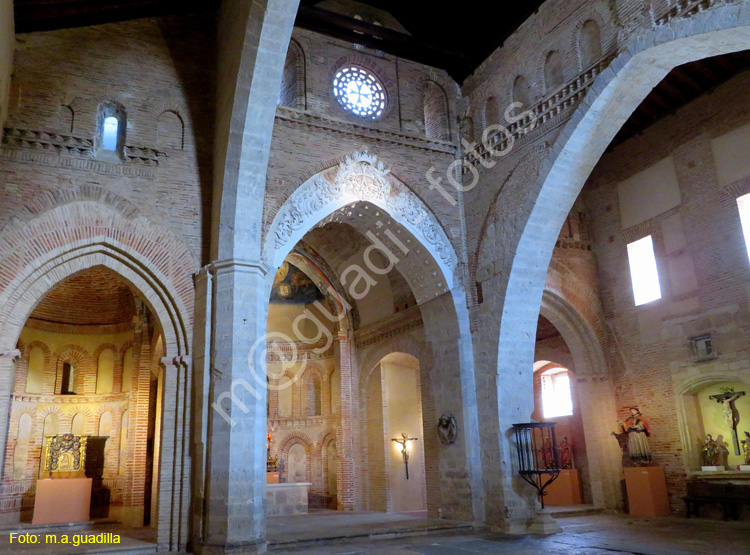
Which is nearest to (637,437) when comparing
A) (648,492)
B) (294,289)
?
(648,492)

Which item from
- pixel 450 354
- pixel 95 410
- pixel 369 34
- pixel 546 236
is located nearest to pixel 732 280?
pixel 546 236

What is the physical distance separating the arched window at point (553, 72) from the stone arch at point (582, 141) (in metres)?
0.95

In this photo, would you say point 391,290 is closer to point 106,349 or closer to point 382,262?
point 382,262

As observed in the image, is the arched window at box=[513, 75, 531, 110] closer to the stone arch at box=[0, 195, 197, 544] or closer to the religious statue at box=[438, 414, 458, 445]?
A: the religious statue at box=[438, 414, 458, 445]

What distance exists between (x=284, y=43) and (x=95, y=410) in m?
10.2

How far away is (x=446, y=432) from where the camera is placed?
11.5 m

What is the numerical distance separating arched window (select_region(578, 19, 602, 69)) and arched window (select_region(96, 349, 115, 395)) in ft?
39.2

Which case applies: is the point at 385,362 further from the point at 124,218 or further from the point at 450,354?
the point at 124,218

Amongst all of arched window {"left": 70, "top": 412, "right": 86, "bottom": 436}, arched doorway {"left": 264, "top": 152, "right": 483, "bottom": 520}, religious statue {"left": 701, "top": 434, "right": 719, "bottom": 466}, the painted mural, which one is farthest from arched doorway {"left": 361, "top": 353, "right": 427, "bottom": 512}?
arched window {"left": 70, "top": 412, "right": 86, "bottom": 436}

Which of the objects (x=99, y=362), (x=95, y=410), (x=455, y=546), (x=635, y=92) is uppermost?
(x=635, y=92)

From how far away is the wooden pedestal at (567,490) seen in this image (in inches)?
598

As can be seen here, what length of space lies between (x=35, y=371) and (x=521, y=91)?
1202cm

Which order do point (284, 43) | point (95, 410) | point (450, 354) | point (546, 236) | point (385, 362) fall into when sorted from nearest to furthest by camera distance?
point (284, 43)
point (546, 236)
point (450, 354)
point (95, 410)
point (385, 362)

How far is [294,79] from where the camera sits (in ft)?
38.5
